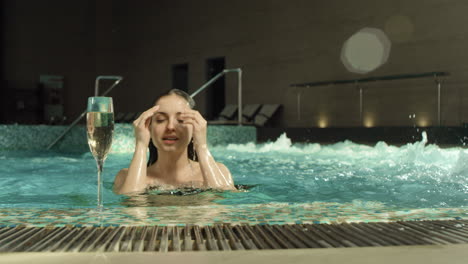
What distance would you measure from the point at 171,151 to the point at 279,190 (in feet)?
3.08

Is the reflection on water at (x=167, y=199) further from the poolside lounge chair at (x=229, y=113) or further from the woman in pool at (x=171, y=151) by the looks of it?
the poolside lounge chair at (x=229, y=113)

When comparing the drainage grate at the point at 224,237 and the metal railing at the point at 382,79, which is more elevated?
the metal railing at the point at 382,79

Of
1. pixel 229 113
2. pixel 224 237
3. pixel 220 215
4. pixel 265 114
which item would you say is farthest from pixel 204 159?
pixel 229 113

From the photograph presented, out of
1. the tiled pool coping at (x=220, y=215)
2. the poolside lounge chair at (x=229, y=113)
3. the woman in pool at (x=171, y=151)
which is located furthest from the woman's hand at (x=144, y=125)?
the poolside lounge chair at (x=229, y=113)

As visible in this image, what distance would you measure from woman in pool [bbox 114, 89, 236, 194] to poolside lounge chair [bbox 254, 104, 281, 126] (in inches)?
347

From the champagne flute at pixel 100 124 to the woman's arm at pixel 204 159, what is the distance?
3.63 ft

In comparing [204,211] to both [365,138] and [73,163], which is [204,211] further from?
[365,138]

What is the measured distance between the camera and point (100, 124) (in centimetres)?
157

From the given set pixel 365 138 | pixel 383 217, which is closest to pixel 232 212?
pixel 383 217

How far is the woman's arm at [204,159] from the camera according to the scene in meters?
2.72

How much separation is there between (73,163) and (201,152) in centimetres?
304

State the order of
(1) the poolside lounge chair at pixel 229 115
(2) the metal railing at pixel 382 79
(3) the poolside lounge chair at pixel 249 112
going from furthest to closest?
(1) the poolside lounge chair at pixel 229 115 → (3) the poolside lounge chair at pixel 249 112 → (2) the metal railing at pixel 382 79

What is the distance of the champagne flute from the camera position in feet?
5.11

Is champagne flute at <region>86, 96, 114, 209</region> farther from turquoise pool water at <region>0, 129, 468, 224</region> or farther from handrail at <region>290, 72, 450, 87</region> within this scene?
handrail at <region>290, 72, 450, 87</region>
